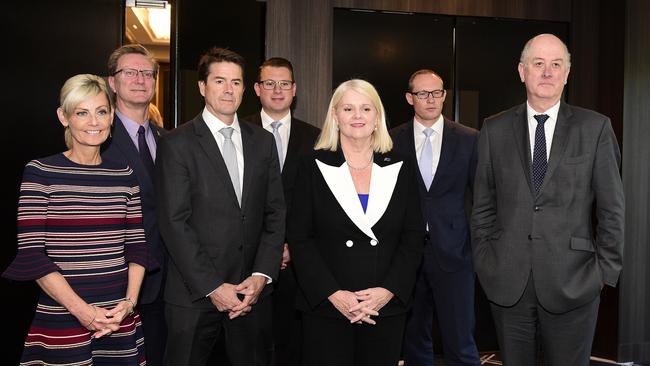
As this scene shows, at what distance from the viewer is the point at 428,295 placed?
3.97 metres

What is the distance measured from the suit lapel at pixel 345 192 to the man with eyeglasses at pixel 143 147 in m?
0.85

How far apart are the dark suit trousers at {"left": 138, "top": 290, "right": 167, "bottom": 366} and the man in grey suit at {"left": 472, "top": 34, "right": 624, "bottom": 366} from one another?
159 cm

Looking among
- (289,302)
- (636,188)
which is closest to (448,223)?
(289,302)

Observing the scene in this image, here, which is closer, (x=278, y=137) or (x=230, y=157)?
(x=230, y=157)

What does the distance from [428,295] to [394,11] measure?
233 centimetres

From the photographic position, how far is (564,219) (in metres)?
2.67

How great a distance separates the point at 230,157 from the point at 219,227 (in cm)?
34

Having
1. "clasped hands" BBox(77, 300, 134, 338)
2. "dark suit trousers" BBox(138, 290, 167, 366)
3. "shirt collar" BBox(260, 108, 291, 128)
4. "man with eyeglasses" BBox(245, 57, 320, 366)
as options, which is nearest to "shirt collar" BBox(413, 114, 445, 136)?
"man with eyeglasses" BBox(245, 57, 320, 366)

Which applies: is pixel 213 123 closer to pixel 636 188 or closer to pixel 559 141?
pixel 559 141

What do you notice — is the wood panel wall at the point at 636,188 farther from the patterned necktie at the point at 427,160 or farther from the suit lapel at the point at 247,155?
the suit lapel at the point at 247,155

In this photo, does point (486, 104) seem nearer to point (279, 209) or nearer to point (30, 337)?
point (279, 209)

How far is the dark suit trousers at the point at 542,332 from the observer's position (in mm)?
2717

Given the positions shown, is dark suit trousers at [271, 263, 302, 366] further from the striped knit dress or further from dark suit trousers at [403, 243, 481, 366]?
the striped knit dress

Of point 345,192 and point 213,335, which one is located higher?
point 345,192
